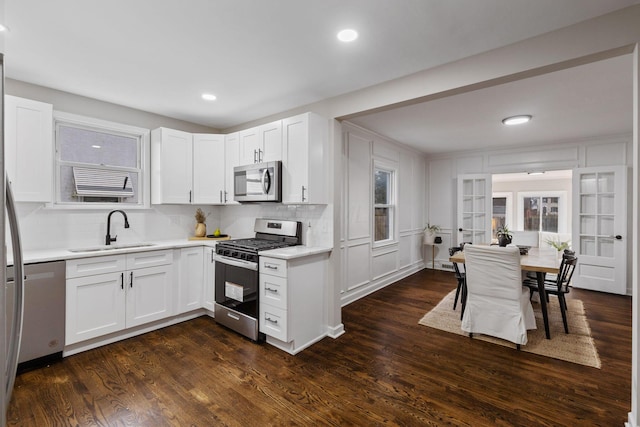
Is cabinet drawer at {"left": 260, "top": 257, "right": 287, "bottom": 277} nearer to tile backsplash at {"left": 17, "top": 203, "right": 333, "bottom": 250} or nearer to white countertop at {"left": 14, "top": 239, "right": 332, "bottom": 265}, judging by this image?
white countertop at {"left": 14, "top": 239, "right": 332, "bottom": 265}

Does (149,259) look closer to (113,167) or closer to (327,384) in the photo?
(113,167)

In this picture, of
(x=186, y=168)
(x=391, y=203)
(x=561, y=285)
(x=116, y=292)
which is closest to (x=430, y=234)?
(x=391, y=203)

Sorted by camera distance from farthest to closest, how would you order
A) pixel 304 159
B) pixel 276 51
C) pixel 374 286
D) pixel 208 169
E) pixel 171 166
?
pixel 374 286 < pixel 208 169 < pixel 171 166 < pixel 304 159 < pixel 276 51

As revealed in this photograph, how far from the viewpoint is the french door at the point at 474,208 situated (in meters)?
5.84

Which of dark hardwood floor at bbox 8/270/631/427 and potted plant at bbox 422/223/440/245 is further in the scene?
potted plant at bbox 422/223/440/245

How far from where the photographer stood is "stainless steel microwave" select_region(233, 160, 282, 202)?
10.7 feet

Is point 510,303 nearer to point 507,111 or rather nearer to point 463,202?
point 507,111

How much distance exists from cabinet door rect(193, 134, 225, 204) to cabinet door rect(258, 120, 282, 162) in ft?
2.44

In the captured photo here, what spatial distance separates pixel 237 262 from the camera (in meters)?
3.15

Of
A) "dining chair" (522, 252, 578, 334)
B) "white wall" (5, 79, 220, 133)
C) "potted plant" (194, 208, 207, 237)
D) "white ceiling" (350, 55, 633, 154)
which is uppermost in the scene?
"white ceiling" (350, 55, 633, 154)

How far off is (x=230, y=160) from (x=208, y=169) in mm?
326

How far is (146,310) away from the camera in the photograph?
10.4 ft

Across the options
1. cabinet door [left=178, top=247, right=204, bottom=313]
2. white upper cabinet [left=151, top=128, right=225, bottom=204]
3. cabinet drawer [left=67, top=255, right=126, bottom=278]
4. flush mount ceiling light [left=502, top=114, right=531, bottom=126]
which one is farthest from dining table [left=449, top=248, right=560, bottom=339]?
cabinet drawer [left=67, top=255, right=126, bottom=278]

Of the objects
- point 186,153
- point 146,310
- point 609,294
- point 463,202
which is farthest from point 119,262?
point 609,294
